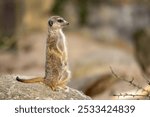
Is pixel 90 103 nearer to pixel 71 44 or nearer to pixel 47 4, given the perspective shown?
pixel 71 44

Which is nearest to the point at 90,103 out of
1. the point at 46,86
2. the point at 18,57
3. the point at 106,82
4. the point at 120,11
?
the point at 46,86

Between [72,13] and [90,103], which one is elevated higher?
[90,103]

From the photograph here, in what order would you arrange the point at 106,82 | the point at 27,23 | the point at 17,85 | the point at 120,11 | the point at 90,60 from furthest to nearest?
the point at 120,11
the point at 27,23
the point at 90,60
the point at 106,82
the point at 17,85

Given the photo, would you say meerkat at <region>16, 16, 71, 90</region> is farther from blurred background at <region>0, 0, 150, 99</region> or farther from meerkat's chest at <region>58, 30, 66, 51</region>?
blurred background at <region>0, 0, 150, 99</region>

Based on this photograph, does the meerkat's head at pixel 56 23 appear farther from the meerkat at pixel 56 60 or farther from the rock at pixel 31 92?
the rock at pixel 31 92

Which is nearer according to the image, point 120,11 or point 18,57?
point 18,57

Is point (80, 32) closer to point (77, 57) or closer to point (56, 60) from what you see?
point (77, 57)

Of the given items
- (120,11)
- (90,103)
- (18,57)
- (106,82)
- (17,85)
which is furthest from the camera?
(120,11)

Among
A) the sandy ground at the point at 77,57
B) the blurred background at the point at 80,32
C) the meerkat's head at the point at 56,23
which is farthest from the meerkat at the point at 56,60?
the blurred background at the point at 80,32
